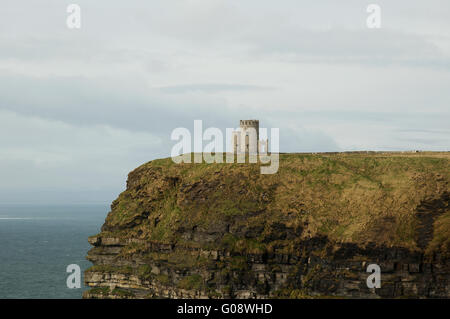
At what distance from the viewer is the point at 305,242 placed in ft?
281

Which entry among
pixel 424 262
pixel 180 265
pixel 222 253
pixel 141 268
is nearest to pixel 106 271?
pixel 141 268

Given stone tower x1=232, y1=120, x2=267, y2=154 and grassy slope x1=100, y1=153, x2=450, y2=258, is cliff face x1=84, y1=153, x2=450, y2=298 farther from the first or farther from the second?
stone tower x1=232, y1=120, x2=267, y2=154

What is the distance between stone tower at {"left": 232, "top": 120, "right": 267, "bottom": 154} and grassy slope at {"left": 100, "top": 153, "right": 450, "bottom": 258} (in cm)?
1033

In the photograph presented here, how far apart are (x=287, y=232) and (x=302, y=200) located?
5468 millimetres

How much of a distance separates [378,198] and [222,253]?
2421cm

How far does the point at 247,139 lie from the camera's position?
Answer: 107500 millimetres

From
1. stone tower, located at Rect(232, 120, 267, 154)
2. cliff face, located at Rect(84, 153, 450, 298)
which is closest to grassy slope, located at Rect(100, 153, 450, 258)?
cliff face, located at Rect(84, 153, 450, 298)

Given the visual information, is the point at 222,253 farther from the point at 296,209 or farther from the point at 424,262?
the point at 424,262

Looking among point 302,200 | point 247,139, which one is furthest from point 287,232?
point 247,139

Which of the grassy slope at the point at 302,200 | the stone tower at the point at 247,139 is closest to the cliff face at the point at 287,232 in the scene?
the grassy slope at the point at 302,200

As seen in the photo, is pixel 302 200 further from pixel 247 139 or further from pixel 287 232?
pixel 247 139

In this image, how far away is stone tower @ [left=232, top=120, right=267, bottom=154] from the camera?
107 metres

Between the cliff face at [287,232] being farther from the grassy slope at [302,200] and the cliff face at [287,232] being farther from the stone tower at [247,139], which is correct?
the stone tower at [247,139]

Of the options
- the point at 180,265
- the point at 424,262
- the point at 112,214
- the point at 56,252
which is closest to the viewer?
the point at 424,262
